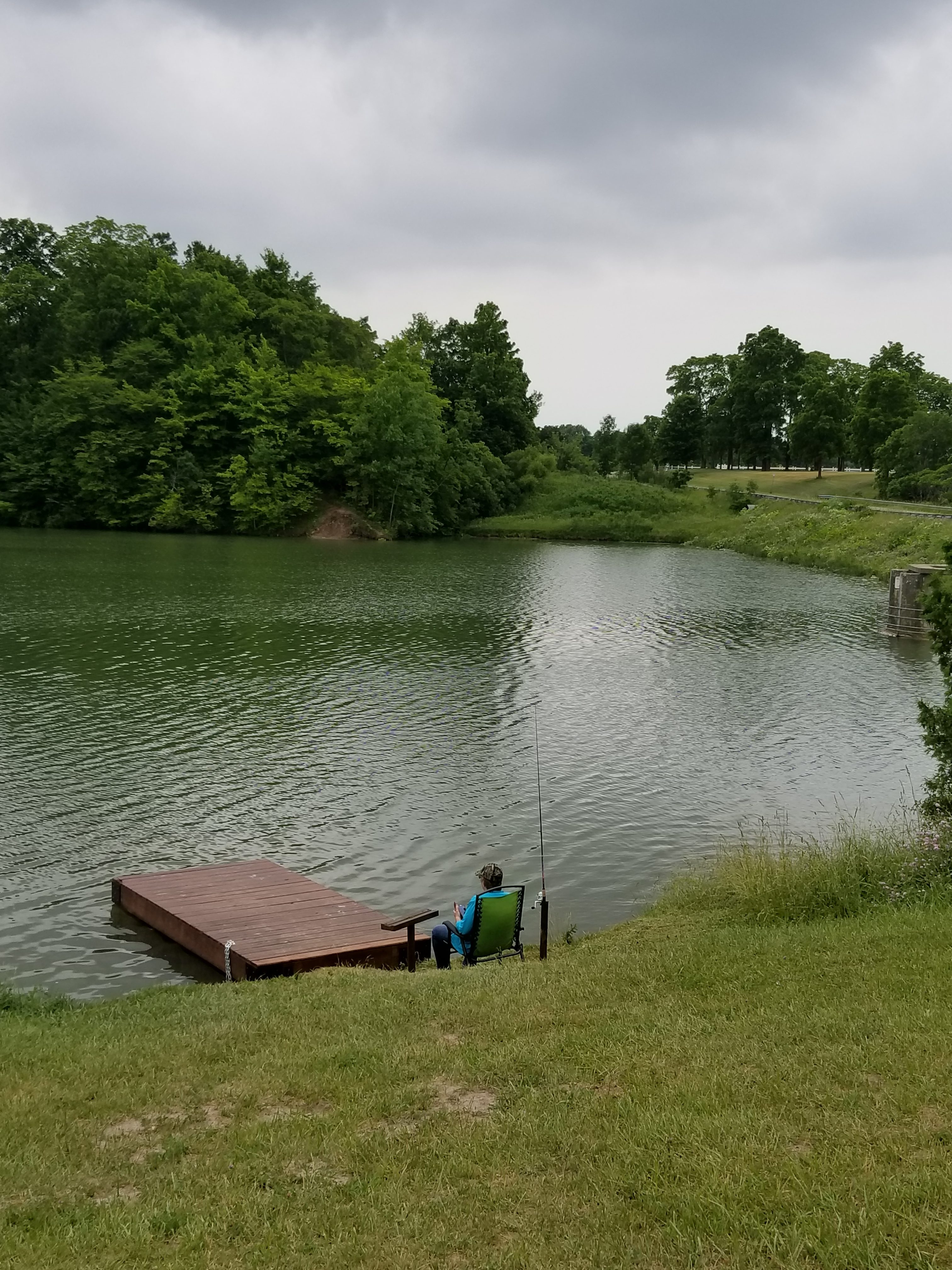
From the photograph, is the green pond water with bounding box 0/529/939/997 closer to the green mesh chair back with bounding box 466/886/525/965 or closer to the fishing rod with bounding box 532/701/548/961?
the fishing rod with bounding box 532/701/548/961

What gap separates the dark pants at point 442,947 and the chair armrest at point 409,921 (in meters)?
0.27

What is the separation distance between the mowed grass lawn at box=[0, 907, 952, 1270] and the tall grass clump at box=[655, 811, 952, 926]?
2164mm

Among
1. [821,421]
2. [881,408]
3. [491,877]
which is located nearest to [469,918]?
[491,877]

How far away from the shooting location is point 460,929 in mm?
11344

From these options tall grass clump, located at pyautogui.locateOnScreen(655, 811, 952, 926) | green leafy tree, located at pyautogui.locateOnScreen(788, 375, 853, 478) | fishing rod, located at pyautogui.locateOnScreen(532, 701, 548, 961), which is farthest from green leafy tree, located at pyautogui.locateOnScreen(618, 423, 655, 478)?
tall grass clump, located at pyautogui.locateOnScreen(655, 811, 952, 926)

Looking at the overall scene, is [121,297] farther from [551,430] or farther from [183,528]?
[551,430]

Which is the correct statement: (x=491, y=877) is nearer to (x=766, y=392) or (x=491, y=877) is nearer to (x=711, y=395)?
(x=766, y=392)

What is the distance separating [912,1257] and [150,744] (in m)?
17.5

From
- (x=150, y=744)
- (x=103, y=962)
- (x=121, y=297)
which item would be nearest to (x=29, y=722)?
(x=150, y=744)

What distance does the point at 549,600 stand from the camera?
45312mm

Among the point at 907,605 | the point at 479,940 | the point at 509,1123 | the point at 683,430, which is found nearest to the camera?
the point at 509,1123

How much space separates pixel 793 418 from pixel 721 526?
1309 inches

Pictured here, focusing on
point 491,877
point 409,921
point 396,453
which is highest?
point 396,453

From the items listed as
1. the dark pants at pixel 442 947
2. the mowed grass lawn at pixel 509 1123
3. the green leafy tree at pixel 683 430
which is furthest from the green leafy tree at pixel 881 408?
the mowed grass lawn at pixel 509 1123
